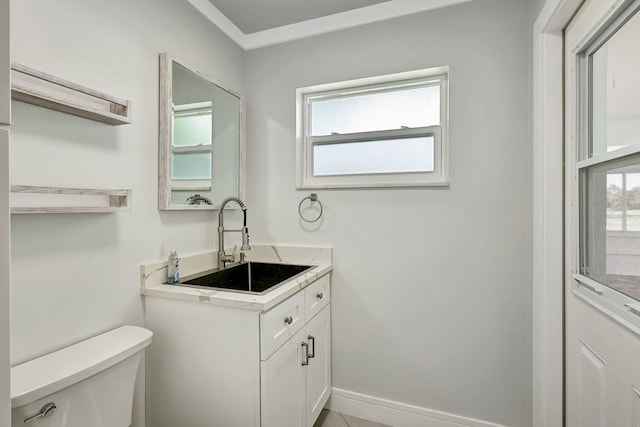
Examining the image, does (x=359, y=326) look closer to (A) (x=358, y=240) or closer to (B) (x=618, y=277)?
(A) (x=358, y=240)

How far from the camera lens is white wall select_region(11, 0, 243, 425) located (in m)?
1.05

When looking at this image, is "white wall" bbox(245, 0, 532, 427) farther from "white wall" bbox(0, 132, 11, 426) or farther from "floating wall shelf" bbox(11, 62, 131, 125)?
"white wall" bbox(0, 132, 11, 426)

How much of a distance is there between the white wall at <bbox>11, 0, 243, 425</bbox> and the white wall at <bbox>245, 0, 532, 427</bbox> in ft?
2.73

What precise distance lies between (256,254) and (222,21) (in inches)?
60.0

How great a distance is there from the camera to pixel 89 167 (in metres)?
1.24

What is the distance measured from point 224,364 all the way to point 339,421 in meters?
1.01

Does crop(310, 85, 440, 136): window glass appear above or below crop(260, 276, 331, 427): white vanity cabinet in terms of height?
above

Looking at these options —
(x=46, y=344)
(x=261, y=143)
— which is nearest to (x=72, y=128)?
(x=46, y=344)

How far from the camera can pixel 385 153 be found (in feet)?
6.47

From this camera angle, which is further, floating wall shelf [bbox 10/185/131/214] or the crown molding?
the crown molding

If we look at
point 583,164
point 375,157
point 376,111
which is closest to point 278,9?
point 376,111

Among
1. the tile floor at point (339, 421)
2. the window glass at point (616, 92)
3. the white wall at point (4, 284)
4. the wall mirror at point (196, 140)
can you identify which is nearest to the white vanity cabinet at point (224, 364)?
the tile floor at point (339, 421)

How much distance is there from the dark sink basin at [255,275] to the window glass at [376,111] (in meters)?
0.95

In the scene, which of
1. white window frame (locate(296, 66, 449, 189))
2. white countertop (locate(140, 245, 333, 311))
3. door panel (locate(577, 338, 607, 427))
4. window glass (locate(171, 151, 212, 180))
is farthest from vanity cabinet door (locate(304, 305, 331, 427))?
door panel (locate(577, 338, 607, 427))
